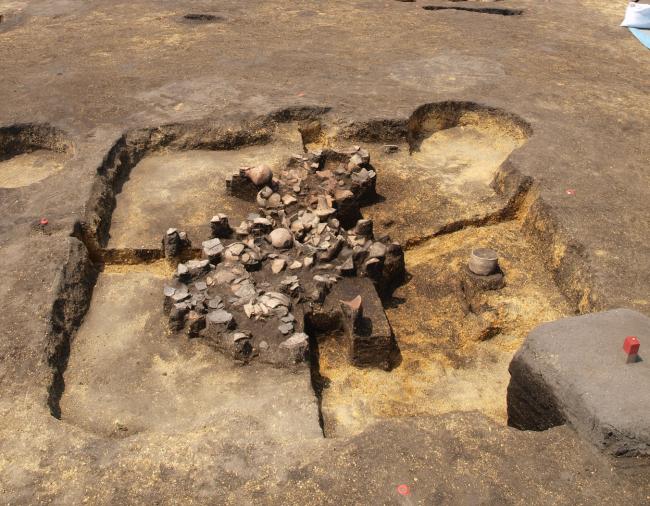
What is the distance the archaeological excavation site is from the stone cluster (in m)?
0.03

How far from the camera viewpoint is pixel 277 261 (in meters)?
5.54

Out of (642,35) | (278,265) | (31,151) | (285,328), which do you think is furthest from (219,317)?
(642,35)

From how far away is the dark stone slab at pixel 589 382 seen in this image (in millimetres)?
3418

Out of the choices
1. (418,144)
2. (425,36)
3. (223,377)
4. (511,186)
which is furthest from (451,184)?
(425,36)

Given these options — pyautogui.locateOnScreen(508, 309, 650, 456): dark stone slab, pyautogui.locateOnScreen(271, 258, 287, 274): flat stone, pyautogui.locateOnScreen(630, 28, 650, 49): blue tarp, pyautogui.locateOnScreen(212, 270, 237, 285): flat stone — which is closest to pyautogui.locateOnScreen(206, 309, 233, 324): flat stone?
pyautogui.locateOnScreen(212, 270, 237, 285): flat stone

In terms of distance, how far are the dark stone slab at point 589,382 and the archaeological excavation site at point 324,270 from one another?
0.06ft

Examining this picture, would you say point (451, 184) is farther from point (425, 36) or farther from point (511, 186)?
point (425, 36)

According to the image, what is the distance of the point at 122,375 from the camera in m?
4.65

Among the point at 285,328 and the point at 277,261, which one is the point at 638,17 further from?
the point at 285,328

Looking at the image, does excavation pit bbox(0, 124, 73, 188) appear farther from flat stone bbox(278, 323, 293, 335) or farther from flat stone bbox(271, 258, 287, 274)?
flat stone bbox(278, 323, 293, 335)

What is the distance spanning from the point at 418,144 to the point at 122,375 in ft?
18.2

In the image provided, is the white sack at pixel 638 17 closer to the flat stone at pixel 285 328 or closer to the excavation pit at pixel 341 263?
the excavation pit at pixel 341 263

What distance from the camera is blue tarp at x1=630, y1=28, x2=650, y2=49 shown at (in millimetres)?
11375

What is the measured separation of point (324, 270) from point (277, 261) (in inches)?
→ 17.7
